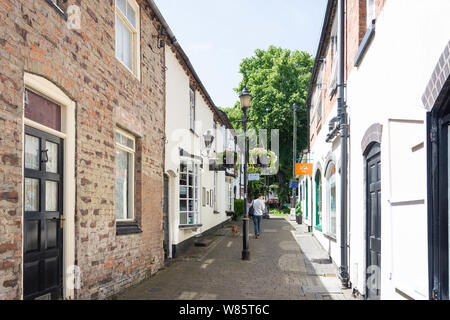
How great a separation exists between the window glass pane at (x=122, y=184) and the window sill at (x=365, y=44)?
4.57 meters

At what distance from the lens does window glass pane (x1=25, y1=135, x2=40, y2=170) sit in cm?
485

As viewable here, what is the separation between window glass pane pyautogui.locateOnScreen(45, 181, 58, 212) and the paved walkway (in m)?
2.19

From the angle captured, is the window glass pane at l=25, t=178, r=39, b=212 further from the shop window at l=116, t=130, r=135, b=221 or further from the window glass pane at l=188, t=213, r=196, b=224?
the window glass pane at l=188, t=213, r=196, b=224

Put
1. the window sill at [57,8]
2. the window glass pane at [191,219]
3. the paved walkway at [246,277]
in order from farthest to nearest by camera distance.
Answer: the window glass pane at [191,219], the paved walkway at [246,277], the window sill at [57,8]

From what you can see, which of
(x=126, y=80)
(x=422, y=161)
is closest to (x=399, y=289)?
(x=422, y=161)

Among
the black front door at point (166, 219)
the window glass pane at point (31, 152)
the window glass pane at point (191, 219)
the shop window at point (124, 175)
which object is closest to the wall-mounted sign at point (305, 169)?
the window glass pane at point (191, 219)

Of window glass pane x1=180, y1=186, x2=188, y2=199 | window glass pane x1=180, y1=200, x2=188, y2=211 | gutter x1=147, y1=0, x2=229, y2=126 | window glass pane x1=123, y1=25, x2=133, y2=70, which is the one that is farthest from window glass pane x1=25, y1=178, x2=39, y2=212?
window glass pane x1=180, y1=200, x2=188, y2=211

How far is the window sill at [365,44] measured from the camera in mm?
6039

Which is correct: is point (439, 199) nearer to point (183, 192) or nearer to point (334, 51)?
point (334, 51)

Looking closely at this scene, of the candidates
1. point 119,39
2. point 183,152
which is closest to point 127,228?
point 119,39

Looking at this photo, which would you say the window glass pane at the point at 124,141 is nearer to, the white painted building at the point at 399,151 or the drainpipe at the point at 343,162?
the drainpipe at the point at 343,162

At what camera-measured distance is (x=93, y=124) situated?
6.41m

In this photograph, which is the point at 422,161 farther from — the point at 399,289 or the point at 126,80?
the point at 126,80

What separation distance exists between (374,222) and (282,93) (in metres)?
26.9
